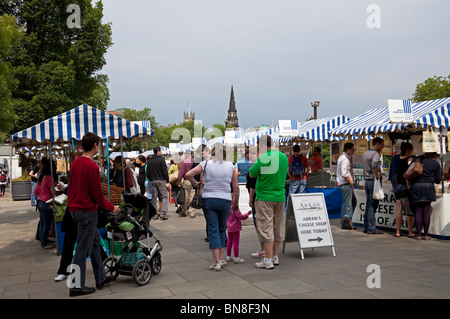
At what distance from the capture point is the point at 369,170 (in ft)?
31.7

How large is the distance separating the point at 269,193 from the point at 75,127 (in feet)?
12.4

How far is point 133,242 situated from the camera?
19.0 feet

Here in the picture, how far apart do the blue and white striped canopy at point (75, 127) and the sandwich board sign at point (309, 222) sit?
3.36 m

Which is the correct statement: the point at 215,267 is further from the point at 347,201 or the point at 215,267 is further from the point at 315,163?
the point at 315,163

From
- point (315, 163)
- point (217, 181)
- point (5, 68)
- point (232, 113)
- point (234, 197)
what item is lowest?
point (234, 197)

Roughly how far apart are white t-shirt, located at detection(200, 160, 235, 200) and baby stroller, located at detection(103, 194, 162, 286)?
0.92 metres

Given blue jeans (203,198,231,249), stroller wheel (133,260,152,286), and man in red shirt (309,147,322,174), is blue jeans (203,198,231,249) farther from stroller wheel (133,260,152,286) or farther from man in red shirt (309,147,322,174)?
man in red shirt (309,147,322,174)

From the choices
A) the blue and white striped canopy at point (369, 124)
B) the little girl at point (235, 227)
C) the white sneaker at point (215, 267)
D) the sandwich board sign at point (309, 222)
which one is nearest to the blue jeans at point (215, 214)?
the white sneaker at point (215, 267)

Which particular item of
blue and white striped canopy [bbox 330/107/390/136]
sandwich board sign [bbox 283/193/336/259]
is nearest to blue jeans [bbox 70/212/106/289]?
sandwich board sign [bbox 283/193/336/259]

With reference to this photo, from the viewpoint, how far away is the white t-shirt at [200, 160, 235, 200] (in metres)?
6.21

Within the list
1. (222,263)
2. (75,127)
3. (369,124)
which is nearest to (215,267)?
(222,263)

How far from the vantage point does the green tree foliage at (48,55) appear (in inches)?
993

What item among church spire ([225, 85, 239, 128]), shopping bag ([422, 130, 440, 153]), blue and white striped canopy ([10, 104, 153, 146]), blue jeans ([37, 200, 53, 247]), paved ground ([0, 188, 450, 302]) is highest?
church spire ([225, 85, 239, 128])

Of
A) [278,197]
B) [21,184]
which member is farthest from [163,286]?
[21,184]
